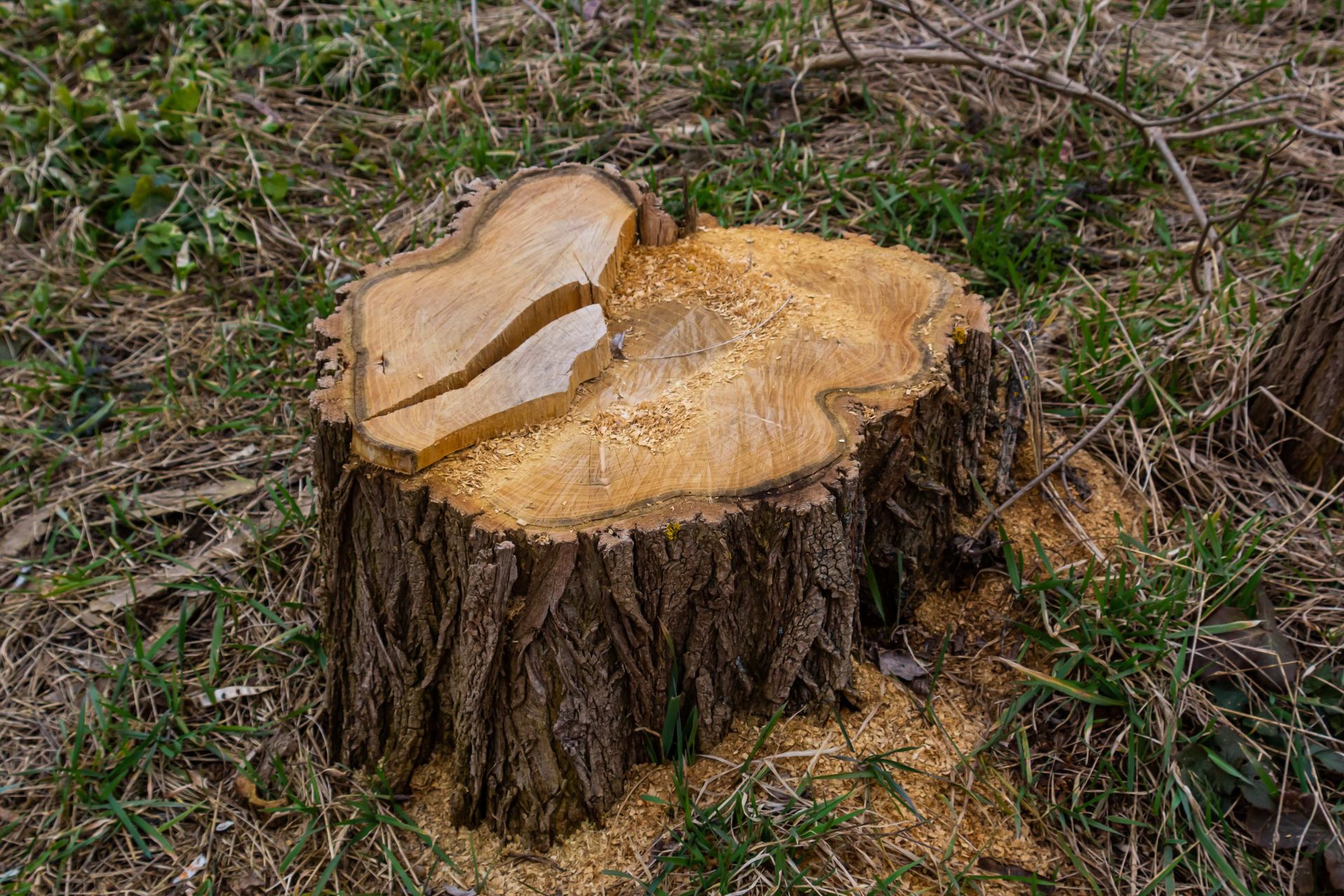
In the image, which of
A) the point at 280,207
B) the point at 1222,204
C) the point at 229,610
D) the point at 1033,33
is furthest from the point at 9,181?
the point at 1222,204

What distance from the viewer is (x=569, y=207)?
90.1 inches

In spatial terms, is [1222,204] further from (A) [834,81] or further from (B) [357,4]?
(B) [357,4]

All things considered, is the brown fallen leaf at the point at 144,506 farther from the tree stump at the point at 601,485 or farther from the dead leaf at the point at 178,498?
the tree stump at the point at 601,485

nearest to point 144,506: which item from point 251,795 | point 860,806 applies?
point 251,795

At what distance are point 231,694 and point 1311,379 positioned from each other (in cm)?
267

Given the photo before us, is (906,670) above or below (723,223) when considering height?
below

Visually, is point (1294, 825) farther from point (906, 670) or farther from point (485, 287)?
point (485, 287)

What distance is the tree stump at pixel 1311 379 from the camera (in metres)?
2.33

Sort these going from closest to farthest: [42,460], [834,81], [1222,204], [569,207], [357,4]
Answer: [569,207]
[42,460]
[1222,204]
[834,81]
[357,4]

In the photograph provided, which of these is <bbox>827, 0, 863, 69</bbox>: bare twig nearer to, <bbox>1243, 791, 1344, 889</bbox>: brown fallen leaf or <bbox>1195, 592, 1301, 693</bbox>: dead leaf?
<bbox>1195, 592, 1301, 693</bbox>: dead leaf

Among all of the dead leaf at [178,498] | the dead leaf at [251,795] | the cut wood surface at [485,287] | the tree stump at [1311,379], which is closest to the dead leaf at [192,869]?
the dead leaf at [251,795]

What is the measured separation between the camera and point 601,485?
169 centimetres

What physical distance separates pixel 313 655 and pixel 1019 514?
5.54 ft

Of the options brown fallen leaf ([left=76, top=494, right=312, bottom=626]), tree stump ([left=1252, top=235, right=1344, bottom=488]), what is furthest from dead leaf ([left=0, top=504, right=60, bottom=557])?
tree stump ([left=1252, top=235, right=1344, bottom=488])
